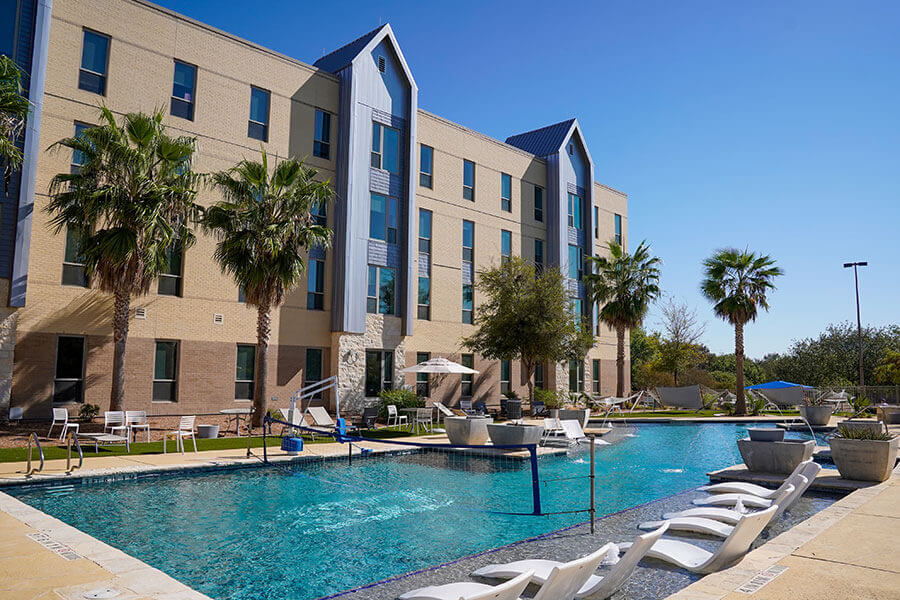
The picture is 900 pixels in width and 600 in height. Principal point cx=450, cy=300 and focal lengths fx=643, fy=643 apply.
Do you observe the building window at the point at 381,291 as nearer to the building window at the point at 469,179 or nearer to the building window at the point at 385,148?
the building window at the point at 385,148

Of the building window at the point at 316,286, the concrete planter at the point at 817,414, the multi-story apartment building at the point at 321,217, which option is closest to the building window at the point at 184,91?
the multi-story apartment building at the point at 321,217

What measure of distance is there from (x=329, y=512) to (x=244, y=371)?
13.2m

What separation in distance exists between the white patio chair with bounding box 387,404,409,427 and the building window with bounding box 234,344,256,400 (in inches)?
194

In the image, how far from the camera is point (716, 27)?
45.1 feet

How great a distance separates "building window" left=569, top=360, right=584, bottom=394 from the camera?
36.3 meters

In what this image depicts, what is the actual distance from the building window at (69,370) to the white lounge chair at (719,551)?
Answer: 57.2ft

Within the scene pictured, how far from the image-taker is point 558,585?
4.84 m

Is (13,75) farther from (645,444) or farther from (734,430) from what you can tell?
(734,430)

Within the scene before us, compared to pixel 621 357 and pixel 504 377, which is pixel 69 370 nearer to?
pixel 504 377

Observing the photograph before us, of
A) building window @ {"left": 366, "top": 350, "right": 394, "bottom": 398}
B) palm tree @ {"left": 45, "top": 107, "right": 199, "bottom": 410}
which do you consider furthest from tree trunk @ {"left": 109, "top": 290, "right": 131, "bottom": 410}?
building window @ {"left": 366, "top": 350, "right": 394, "bottom": 398}

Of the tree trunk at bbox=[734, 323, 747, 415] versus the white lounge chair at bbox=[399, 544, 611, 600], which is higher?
the tree trunk at bbox=[734, 323, 747, 415]

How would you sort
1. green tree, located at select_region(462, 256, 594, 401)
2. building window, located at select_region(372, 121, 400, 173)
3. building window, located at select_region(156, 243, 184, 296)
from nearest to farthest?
building window, located at select_region(156, 243, 184, 296) → green tree, located at select_region(462, 256, 594, 401) → building window, located at select_region(372, 121, 400, 173)

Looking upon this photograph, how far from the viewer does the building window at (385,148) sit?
27.0 m

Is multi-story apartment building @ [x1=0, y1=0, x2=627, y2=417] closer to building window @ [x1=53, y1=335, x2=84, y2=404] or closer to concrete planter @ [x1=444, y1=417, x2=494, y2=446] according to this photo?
building window @ [x1=53, y1=335, x2=84, y2=404]
